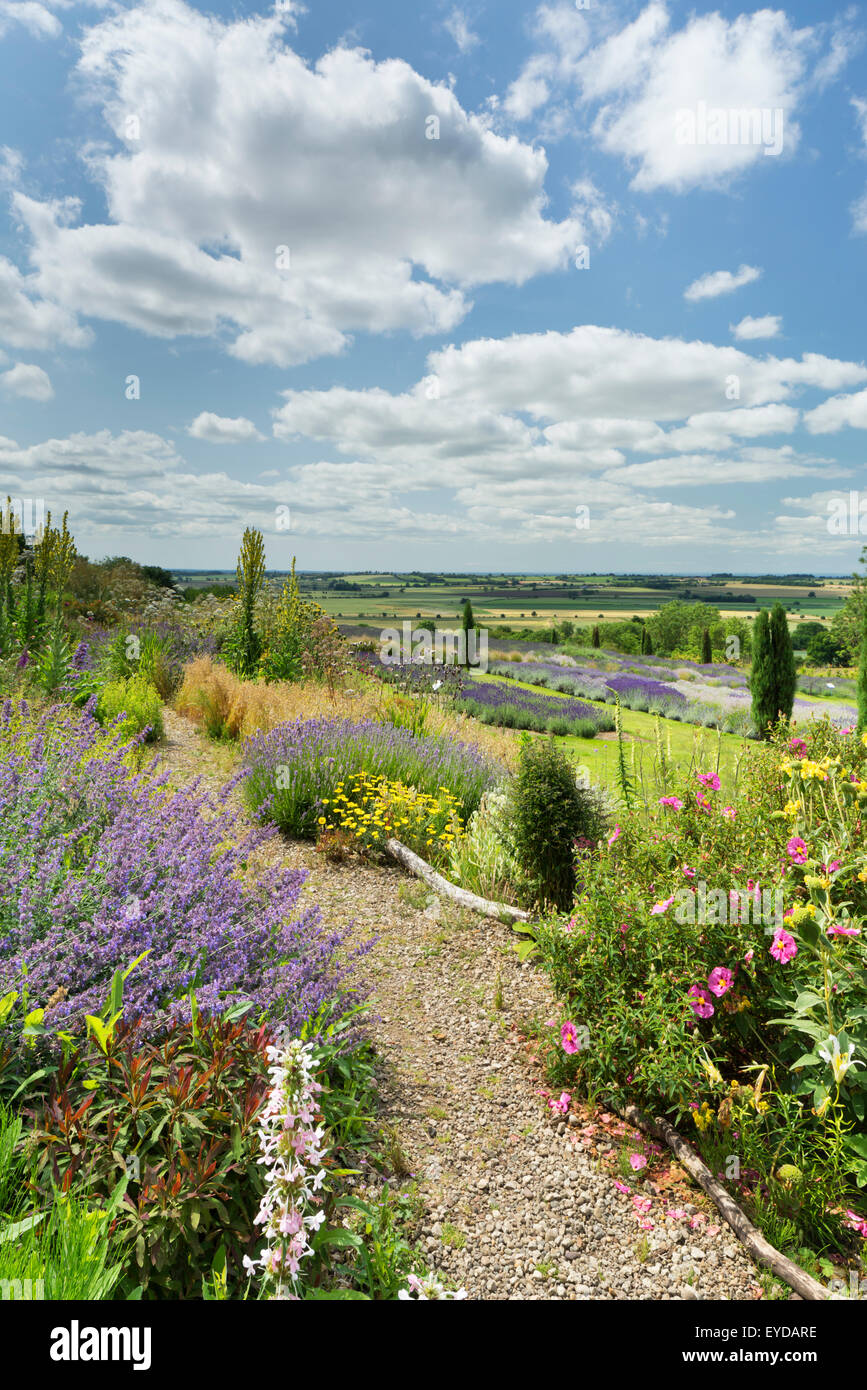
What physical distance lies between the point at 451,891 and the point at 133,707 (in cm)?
545

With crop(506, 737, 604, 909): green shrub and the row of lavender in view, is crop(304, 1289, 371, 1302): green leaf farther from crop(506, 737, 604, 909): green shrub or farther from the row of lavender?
crop(506, 737, 604, 909): green shrub

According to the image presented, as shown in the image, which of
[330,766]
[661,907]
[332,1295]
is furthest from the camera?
[330,766]

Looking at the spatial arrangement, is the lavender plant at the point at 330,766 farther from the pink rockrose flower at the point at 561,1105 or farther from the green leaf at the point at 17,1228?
the green leaf at the point at 17,1228

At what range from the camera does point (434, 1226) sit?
2.46 m

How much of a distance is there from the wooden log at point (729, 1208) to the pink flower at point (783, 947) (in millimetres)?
855

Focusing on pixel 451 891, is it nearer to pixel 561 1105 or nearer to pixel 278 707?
pixel 561 1105

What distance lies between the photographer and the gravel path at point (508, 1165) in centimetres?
234

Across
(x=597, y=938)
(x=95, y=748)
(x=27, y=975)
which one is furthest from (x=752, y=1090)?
(x=95, y=748)

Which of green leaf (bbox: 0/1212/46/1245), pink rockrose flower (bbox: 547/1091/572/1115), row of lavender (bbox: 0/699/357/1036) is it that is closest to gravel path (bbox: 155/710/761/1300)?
pink rockrose flower (bbox: 547/1091/572/1115)

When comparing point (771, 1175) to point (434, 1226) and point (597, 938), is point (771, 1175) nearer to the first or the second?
point (597, 938)

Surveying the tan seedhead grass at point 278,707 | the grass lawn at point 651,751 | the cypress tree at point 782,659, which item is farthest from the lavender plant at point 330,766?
the cypress tree at point 782,659

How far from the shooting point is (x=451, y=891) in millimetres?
5219

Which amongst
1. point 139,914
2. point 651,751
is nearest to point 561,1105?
point 139,914

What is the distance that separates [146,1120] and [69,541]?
10388 mm
